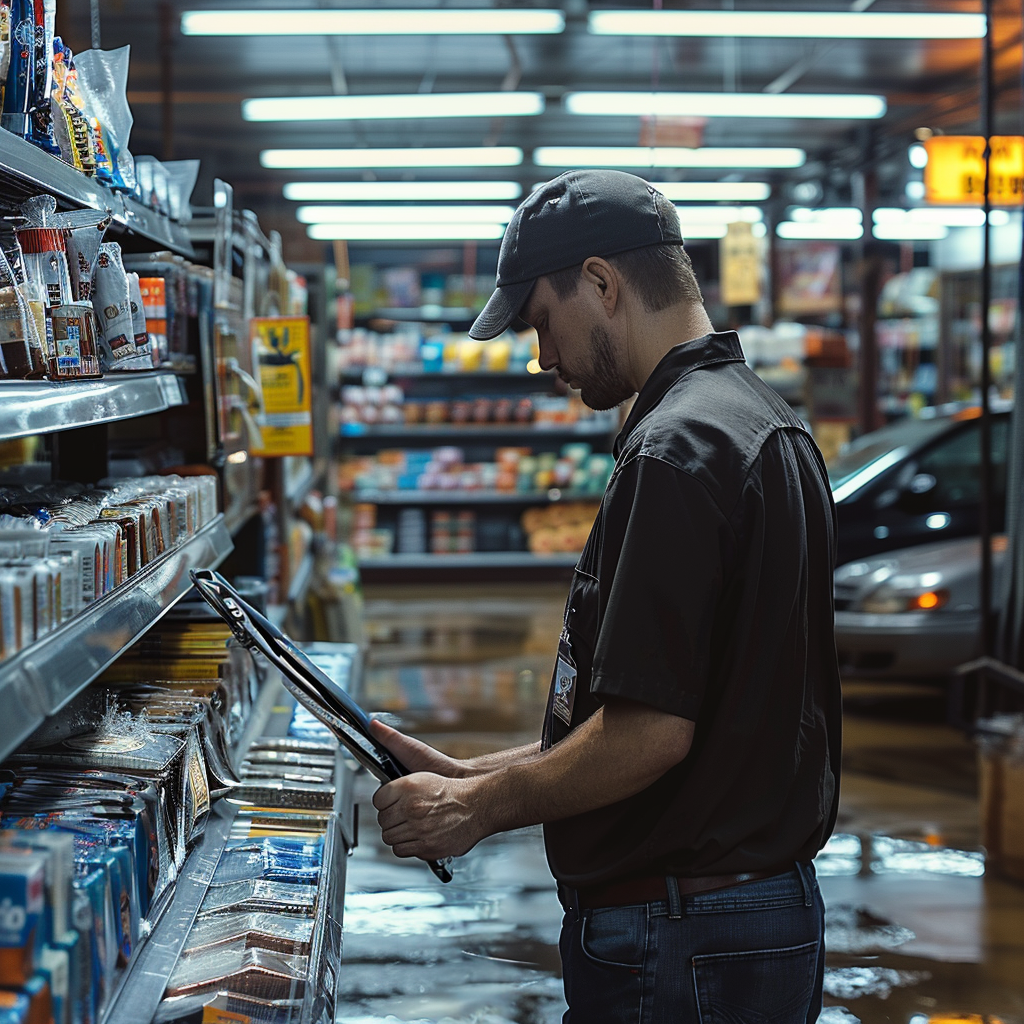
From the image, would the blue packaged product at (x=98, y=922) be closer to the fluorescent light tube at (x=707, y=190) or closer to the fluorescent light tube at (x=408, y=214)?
the fluorescent light tube at (x=408, y=214)

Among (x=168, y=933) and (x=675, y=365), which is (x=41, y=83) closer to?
(x=675, y=365)

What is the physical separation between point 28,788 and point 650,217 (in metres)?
1.19

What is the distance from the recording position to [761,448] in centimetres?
145

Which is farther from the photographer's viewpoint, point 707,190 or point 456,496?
point 707,190

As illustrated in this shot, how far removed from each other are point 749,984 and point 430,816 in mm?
465

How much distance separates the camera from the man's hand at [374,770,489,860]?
1548 mm

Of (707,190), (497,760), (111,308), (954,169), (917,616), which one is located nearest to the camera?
(497,760)

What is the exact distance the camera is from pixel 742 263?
9625mm

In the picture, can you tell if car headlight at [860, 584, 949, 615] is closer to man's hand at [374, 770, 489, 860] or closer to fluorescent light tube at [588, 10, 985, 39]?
fluorescent light tube at [588, 10, 985, 39]

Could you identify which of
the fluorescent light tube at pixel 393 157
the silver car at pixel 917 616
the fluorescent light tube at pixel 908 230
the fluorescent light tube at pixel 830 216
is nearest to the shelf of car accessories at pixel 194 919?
the silver car at pixel 917 616

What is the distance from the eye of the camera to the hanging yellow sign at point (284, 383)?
3.80m

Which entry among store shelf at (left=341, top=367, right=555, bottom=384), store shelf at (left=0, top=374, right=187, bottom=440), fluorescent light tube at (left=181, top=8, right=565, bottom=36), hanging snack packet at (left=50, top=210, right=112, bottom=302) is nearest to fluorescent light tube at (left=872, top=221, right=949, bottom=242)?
store shelf at (left=341, top=367, right=555, bottom=384)

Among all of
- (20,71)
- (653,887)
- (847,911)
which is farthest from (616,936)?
(847,911)

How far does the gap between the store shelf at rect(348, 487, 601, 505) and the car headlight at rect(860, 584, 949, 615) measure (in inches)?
215
